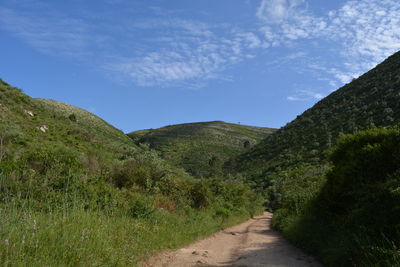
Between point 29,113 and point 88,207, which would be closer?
point 88,207

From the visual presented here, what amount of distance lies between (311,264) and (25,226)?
254 inches

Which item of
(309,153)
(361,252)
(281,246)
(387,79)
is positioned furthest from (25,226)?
(387,79)

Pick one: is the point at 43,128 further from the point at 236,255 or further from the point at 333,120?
the point at 333,120

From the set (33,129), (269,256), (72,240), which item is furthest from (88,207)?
(33,129)

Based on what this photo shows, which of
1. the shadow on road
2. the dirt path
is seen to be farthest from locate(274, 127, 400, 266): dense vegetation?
the dirt path

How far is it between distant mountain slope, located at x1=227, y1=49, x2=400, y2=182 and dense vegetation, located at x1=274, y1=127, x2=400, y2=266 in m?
17.2

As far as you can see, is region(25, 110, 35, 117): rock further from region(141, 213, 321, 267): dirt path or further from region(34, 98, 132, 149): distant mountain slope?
region(141, 213, 321, 267): dirt path

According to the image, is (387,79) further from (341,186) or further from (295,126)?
(341,186)

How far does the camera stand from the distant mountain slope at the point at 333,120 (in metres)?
29.3

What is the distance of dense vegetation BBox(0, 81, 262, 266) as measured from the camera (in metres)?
4.74

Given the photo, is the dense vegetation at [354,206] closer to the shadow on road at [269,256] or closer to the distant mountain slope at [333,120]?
the shadow on road at [269,256]

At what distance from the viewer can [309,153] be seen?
3017 centimetres

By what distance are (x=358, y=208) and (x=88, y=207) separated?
6912 millimetres

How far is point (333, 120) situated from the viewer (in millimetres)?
35406
